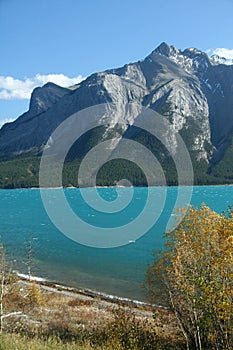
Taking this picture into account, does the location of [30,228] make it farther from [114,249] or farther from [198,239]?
[198,239]

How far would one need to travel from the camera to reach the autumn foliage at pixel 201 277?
12266 millimetres

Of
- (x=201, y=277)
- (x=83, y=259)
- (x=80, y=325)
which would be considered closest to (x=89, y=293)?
(x=80, y=325)

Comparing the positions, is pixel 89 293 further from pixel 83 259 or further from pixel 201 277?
pixel 201 277

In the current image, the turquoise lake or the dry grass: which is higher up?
the dry grass

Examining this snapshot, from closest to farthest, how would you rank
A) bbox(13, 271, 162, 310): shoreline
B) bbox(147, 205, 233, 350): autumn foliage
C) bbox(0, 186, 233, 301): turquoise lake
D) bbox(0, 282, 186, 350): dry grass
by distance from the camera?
bbox(147, 205, 233, 350): autumn foliage
bbox(0, 282, 186, 350): dry grass
bbox(13, 271, 162, 310): shoreline
bbox(0, 186, 233, 301): turquoise lake

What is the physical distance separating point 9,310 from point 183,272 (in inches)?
612

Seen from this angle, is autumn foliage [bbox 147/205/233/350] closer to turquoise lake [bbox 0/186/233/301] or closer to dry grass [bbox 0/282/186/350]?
dry grass [bbox 0/282/186/350]

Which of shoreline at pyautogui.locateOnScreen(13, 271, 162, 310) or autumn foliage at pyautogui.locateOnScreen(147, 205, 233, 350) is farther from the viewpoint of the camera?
shoreline at pyautogui.locateOnScreen(13, 271, 162, 310)

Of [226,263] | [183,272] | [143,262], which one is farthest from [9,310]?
[143,262]

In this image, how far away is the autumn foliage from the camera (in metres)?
12.3

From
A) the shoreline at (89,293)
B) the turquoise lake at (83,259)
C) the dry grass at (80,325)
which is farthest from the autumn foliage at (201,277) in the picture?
the turquoise lake at (83,259)

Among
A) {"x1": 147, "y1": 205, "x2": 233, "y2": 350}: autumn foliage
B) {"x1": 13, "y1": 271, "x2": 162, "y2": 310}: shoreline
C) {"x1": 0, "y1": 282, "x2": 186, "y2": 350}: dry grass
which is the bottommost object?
{"x1": 13, "y1": 271, "x2": 162, "y2": 310}: shoreline

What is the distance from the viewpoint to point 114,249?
58.3 meters

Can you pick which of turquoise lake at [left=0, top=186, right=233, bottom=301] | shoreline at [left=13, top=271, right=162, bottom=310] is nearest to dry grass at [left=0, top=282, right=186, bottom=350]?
shoreline at [left=13, top=271, right=162, bottom=310]
